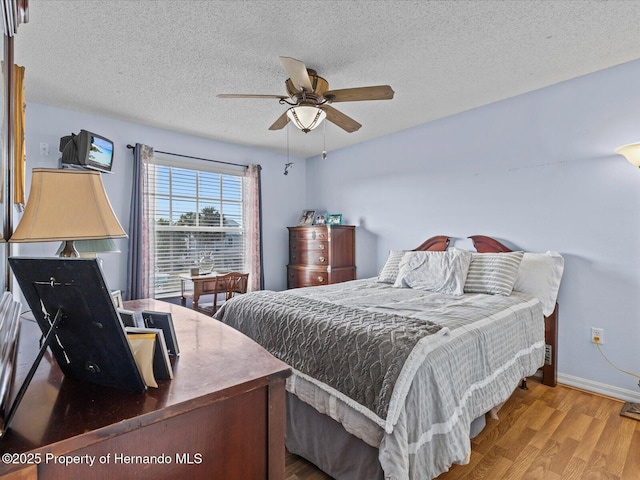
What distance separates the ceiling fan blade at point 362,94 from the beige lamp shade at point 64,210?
168cm

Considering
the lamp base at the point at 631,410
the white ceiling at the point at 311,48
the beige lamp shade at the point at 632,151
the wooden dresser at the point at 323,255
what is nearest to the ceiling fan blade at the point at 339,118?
the white ceiling at the point at 311,48

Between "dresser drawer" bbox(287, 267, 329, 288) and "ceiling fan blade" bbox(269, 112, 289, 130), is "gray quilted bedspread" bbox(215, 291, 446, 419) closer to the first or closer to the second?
"ceiling fan blade" bbox(269, 112, 289, 130)

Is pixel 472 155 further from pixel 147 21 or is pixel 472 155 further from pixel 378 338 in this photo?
pixel 147 21

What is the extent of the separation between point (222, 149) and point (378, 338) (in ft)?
12.2

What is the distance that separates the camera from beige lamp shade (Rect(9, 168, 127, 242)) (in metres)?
0.92

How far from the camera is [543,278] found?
2701 mm

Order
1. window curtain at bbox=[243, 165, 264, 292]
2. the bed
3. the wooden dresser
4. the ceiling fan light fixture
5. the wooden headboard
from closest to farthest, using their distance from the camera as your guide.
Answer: the bed, the ceiling fan light fixture, the wooden headboard, the wooden dresser, window curtain at bbox=[243, 165, 264, 292]

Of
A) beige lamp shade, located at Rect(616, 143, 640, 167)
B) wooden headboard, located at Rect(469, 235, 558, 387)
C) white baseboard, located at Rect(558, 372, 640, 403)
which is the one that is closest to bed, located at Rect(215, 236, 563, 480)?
wooden headboard, located at Rect(469, 235, 558, 387)

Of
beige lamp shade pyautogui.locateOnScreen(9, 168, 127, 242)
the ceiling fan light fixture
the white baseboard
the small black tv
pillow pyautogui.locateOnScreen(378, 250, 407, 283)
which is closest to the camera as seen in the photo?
beige lamp shade pyautogui.locateOnScreen(9, 168, 127, 242)

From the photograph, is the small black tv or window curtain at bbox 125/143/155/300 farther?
window curtain at bbox 125/143/155/300

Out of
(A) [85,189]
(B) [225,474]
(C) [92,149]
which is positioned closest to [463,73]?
(A) [85,189]

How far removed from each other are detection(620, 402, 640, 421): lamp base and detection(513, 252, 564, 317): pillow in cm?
75

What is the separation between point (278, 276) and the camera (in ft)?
16.6

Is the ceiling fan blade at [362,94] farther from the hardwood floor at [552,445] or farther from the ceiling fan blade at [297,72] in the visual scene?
the hardwood floor at [552,445]
